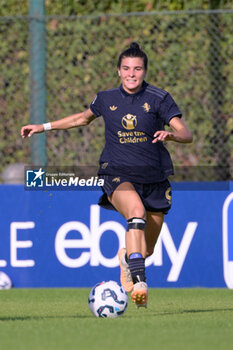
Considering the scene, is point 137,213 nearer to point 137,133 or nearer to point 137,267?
point 137,267

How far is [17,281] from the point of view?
967 cm

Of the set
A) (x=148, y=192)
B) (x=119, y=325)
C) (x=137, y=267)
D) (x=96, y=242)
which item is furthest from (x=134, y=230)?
(x=96, y=242)

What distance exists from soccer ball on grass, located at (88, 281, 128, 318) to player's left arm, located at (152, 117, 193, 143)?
111 cm

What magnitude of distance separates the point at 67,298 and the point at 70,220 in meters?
1.35

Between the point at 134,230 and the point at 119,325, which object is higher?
the point at 134,230

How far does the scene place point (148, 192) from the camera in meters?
6.96

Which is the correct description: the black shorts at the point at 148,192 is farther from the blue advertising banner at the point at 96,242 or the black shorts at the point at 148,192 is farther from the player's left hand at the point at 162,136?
the blue advertising banner at the point at 96,242

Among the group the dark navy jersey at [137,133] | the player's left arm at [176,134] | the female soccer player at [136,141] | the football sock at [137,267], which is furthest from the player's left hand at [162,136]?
the football sock at [137,267]

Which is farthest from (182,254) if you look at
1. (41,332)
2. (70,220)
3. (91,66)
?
(41,332)

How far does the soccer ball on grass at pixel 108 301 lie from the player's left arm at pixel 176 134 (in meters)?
1.11

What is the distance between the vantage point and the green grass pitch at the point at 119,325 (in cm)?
489

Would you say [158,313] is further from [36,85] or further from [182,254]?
[36,85]

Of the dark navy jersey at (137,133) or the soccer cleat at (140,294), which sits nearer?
the soccer cleat at (140,294)

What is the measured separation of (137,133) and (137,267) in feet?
3.53
